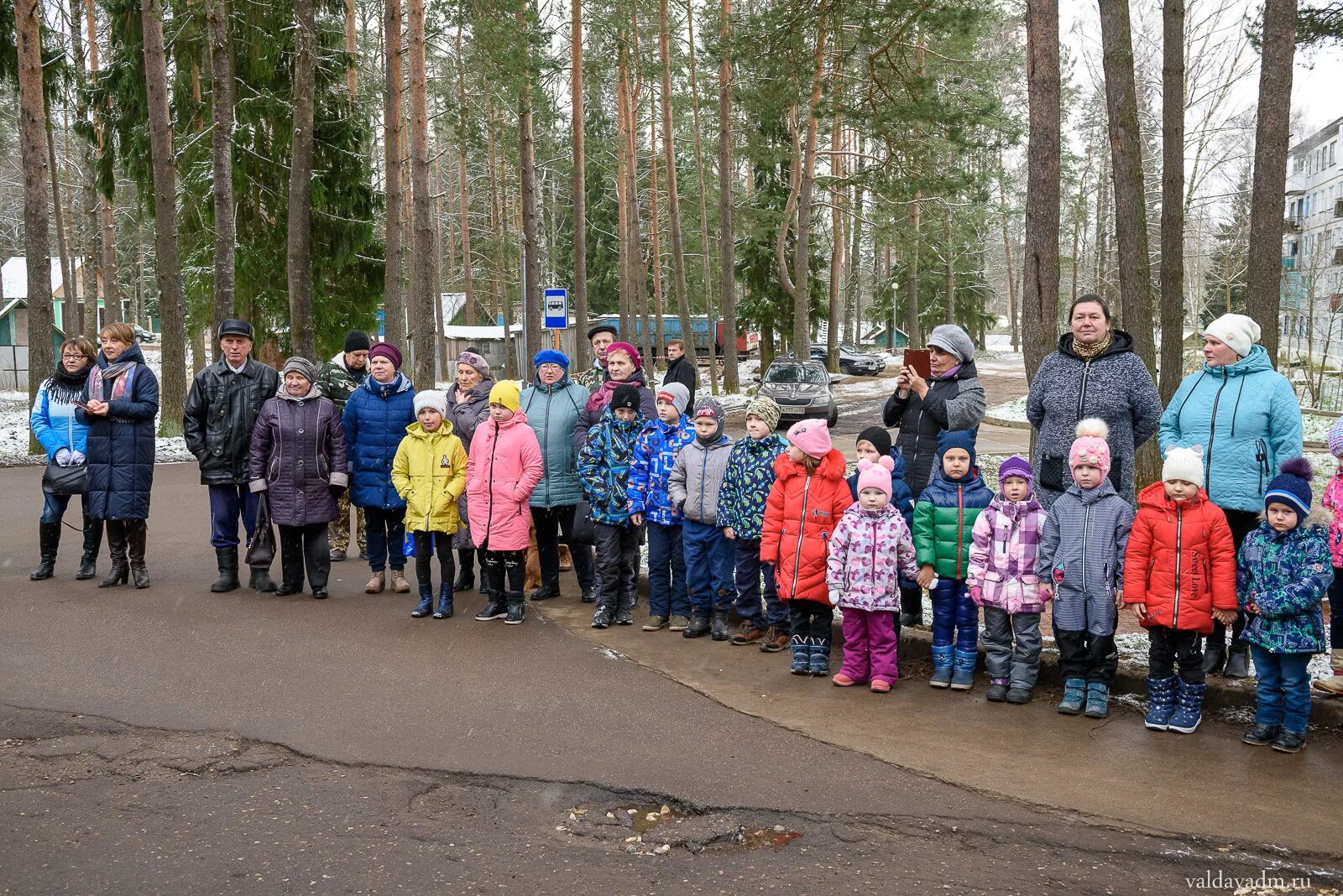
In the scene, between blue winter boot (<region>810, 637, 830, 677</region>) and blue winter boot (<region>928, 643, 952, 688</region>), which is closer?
blue winter boot (<region>928, 643, 952, 688</region>)

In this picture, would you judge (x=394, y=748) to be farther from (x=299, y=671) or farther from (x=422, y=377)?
(x=422, y=377)

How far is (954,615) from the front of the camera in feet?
21.9

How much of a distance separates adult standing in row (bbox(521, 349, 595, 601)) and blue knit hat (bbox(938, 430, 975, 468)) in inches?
107

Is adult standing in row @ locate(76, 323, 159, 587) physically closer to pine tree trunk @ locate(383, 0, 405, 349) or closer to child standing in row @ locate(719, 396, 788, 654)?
child standing in row @ locate(719, 396, 788, 654)

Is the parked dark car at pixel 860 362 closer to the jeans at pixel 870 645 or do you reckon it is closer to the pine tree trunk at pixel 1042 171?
the pine tree trunk at pixel 1042 171

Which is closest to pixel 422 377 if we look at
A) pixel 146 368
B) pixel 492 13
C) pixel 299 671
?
pixel 492 13

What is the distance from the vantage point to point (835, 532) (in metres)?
Answer: 6.70

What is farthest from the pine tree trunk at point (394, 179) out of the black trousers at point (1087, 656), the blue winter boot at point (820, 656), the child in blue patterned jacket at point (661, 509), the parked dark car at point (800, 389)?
the black trousers at point (1087, 656)

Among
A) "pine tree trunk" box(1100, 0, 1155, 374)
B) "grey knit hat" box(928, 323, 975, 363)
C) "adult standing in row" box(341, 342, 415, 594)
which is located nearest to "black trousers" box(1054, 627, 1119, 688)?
"grey knit hat" box(928, 323, 975, 363)

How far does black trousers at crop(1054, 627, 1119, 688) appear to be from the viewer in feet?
20.0

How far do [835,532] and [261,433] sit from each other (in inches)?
196

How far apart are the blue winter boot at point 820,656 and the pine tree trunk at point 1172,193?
29.4 feet

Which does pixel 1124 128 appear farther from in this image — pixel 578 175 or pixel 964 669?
pixel 578 175

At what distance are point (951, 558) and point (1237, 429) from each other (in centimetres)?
177
